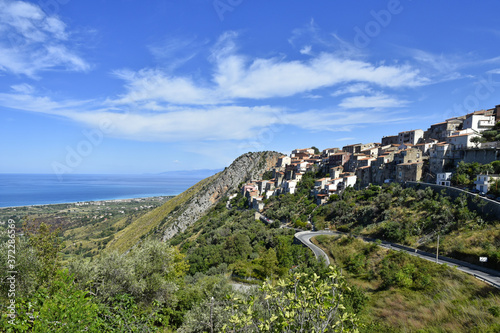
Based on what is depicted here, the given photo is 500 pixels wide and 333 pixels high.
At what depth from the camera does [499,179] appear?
3009 cm

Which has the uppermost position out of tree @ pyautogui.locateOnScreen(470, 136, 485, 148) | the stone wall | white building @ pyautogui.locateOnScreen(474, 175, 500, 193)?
tree @ pyautogui.locateOnScreen(470, 136, 485, 148)

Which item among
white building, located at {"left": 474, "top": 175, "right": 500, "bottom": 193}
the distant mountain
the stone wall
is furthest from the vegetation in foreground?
the distant mountain

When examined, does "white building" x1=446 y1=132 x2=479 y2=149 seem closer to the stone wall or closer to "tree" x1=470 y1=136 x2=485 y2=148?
"tree" x1=470 y1=136 x2=485 y2=148

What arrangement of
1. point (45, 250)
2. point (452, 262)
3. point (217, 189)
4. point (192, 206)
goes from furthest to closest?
point (217, 189) → point (192, 206) → point (452, 262) → point (45, 250)

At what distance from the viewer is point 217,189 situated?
95188 mm

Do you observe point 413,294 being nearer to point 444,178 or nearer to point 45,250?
point 45,250

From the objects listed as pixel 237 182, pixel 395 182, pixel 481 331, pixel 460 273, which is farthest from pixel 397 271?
pixel 237 182

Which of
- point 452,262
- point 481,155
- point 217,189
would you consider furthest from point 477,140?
point 217,189

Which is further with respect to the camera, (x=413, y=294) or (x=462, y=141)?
(x=462, y=141)

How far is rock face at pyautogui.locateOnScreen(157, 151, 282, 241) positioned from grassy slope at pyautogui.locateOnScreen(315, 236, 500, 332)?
51.9m

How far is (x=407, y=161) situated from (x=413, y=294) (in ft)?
122

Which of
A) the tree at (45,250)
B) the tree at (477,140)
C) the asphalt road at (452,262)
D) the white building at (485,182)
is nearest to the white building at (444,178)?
the white building at (485,182)

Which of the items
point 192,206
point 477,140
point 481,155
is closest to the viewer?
point 481,155

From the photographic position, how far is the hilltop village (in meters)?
40.4
